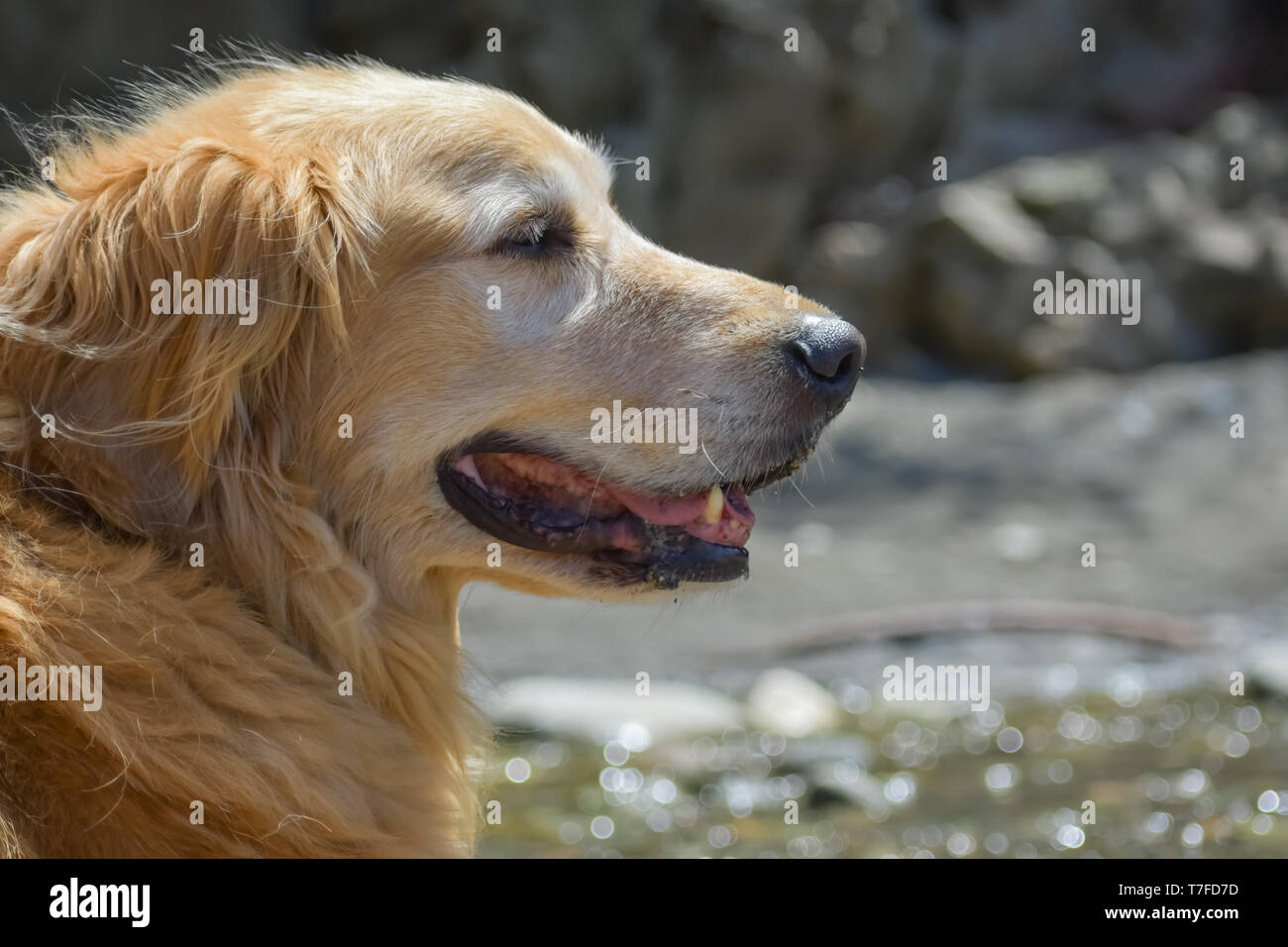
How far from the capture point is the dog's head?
9.26ft

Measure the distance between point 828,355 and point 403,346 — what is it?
976 millimetres

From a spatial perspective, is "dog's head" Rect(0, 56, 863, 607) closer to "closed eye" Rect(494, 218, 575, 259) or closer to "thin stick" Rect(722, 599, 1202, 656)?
"closed eye" Rect(494, 218, 575, 259)

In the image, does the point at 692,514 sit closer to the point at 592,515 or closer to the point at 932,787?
the point at 592,515

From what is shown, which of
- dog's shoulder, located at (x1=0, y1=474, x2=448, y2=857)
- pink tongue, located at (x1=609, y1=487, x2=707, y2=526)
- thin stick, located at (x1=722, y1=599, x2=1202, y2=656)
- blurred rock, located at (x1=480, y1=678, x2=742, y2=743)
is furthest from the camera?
thin stick, located at (x1=722, y1=599, x2=1202, y2=656)

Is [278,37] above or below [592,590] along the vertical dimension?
above

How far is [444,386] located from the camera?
3.13 m

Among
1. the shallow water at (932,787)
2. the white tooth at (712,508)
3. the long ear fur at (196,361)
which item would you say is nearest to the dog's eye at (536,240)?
the long ear fur at (196,361)

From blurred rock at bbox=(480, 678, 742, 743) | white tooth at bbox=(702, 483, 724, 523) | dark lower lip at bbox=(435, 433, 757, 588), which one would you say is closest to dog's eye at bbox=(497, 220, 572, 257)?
dark lower lip at bbox=(435, 433, 757, 588)

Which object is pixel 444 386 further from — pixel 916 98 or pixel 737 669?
pixel 916 98

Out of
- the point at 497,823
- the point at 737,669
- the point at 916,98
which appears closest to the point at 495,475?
the point at 497,823

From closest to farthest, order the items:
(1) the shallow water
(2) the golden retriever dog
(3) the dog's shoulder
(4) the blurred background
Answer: (3) the dog's shoulder < (2) the golden retriever dog < (1) the shallow water < (4) the blurred background

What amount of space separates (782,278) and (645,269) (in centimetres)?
1088

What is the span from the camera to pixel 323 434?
3.04 metres

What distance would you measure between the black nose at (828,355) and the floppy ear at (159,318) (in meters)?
1.08
